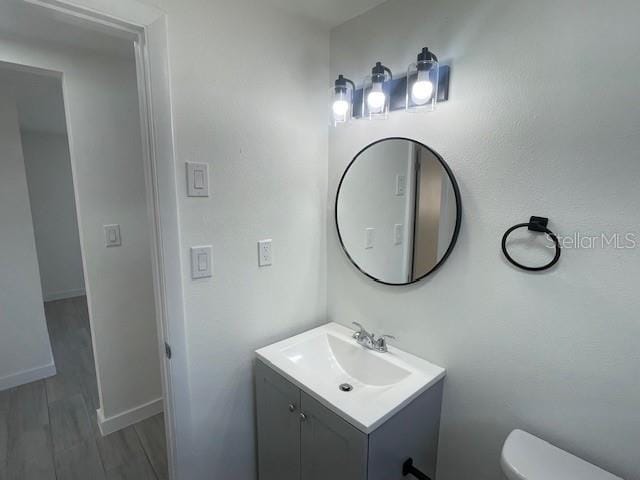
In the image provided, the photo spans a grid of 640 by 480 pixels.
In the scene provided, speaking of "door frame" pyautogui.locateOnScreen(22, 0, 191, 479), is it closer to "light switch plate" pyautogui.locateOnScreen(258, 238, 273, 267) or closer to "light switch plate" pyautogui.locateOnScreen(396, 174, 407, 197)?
"light switch plate" pyautogui.locateOnScreen(258, 238, 273, 267)

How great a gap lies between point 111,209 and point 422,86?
70.8 inches

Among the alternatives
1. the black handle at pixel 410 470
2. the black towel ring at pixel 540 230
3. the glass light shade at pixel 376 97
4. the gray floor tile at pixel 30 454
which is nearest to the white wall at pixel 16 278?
the gray floor tile at pixel 30 454

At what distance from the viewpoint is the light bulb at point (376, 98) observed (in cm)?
125

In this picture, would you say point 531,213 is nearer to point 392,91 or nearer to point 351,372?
point 392,91

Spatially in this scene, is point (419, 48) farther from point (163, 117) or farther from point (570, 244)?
point (163, 117)

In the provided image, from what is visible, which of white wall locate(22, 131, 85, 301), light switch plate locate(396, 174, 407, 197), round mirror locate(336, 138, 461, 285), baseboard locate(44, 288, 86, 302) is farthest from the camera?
baseboard locate(44, 288, 86, 302)

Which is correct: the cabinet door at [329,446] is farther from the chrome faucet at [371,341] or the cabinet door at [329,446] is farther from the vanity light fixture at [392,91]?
the vanity light fixture at [392,91]

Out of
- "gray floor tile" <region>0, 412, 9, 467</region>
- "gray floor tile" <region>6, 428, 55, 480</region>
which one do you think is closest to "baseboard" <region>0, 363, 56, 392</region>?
"gray floor tile" <region>0, 412, 9, 467</region>

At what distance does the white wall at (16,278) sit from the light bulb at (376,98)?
247 cm

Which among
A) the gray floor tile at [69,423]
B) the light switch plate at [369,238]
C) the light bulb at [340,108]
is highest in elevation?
the light bulb at [340,108]

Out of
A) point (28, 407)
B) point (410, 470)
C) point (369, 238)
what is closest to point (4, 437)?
point (28, 407)

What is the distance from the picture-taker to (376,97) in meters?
1.26

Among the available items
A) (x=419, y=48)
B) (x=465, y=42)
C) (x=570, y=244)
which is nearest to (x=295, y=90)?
(x=419, y=48)

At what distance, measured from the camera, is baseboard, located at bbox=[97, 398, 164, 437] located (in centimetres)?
199
